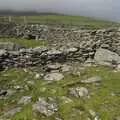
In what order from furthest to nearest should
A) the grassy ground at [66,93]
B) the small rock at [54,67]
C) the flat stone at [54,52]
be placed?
the flat stone at [54,52], the small rock at [54,67], the grassy ground at [66,93]

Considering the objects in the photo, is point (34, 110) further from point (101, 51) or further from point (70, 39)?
point (70, 39)

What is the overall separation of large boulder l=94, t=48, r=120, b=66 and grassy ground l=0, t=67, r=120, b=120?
4.96ft

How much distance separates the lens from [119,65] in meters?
29.2

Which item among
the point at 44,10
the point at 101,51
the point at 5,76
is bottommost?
the point at 44,10

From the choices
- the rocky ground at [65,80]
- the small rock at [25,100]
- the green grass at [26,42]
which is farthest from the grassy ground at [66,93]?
the green grass at [26,42]

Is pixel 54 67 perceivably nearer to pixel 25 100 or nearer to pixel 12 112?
pixel 25 100

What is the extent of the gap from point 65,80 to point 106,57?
18.1 ft

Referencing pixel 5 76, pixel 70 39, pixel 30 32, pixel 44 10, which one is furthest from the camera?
pixel 44 10

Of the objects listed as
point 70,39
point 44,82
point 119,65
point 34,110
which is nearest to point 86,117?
point 34,110

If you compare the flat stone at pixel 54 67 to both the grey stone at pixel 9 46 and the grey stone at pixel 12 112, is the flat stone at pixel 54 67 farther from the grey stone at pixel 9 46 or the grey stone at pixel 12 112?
the grey stone at pixel 9 46

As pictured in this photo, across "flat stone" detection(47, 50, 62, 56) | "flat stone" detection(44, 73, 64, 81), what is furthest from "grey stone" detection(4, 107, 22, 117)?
"flat stone" detection(47, 50, 62, 56)

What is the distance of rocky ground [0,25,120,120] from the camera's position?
21516mm

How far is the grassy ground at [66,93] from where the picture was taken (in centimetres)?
2117

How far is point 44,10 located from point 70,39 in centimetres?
14222
